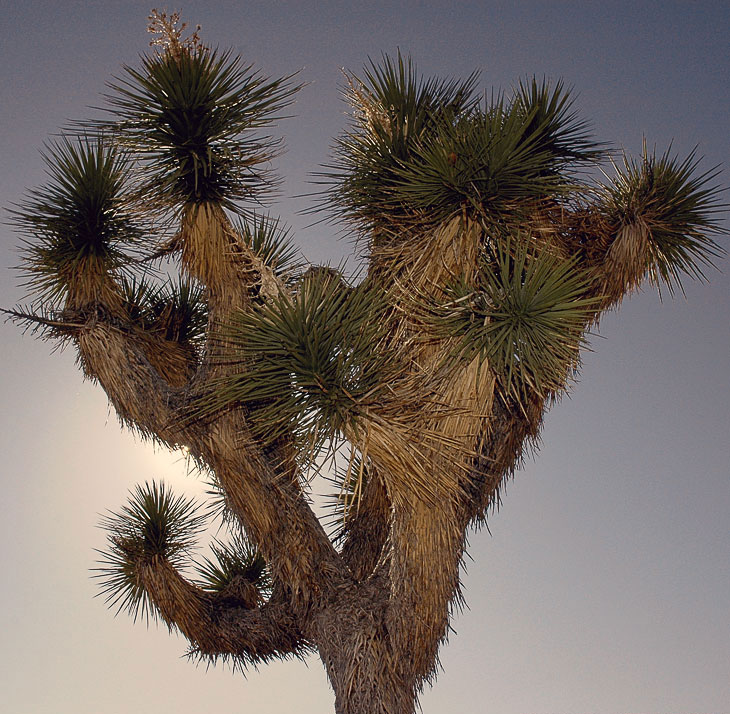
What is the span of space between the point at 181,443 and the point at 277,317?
4.53 feet

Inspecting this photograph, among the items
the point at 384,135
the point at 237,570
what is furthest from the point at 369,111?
the point at 237,570

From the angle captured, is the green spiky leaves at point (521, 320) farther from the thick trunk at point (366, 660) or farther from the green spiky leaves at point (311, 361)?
the thick trunk at point (366, 660)

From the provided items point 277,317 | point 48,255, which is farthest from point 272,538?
point 48,255

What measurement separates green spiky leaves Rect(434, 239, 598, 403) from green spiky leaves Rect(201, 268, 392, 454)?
56cm

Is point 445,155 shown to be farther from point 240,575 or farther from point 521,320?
Answer: point 240,575

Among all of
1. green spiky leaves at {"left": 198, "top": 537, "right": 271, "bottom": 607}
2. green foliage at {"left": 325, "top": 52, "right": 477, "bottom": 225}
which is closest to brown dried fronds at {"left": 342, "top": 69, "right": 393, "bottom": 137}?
green foliage at {"left": 325, "top": 52, "right": 477, "bottom": 225}

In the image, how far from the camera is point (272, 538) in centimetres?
660

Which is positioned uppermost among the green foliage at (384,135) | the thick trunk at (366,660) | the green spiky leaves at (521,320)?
the green foliage at (384,135)

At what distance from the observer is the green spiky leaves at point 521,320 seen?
18.4ft

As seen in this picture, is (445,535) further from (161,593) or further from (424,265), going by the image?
(161,593)

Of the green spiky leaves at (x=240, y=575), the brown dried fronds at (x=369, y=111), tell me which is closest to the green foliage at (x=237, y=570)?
the green spiky leaves at (x=240, y=575)

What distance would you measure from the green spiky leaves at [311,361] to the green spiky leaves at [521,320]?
22.0 inches

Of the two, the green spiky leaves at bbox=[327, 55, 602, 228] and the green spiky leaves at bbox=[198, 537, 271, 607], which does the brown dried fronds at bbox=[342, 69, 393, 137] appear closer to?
the green spiky leaves at bbox=[327, 55, 602, 228]

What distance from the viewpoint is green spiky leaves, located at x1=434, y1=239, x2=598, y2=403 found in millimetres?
5594
